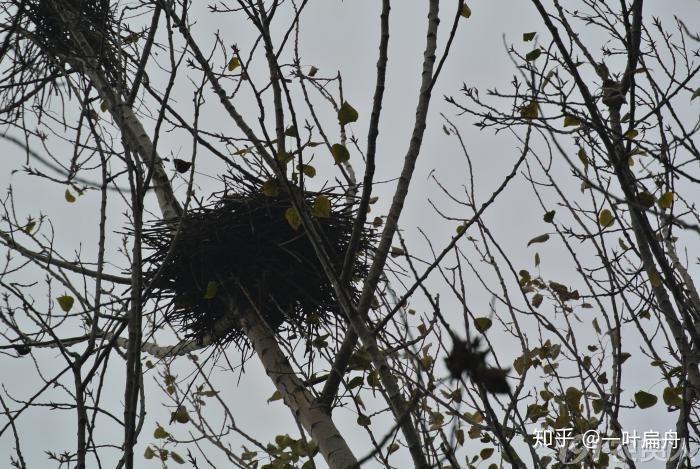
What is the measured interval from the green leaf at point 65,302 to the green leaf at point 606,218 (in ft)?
6.25

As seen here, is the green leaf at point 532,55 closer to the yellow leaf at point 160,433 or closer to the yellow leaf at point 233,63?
the yellow leaf at point 233,63

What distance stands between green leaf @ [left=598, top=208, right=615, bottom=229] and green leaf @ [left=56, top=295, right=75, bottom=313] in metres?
1.91

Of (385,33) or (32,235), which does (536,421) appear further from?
(32,235)

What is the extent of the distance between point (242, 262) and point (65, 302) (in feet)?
2.53

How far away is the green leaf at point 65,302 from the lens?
94.9 inches

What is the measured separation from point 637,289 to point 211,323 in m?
1.81

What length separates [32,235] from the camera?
3107mm

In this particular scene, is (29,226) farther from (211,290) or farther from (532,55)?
(532,55)

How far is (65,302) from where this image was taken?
2.43 m

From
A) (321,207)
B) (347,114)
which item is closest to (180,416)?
(321,207)

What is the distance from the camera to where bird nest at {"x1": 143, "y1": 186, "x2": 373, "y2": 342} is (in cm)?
287

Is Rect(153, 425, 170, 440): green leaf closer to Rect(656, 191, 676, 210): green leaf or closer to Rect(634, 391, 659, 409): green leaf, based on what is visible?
Rect(634, 391, 659, 409): green leaf

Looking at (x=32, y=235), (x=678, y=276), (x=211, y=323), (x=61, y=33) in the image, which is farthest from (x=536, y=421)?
(x=61, y=33)

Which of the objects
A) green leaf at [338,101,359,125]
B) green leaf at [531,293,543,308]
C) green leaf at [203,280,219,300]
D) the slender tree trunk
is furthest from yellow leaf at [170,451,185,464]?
green leaf at [338,101,359,125]
